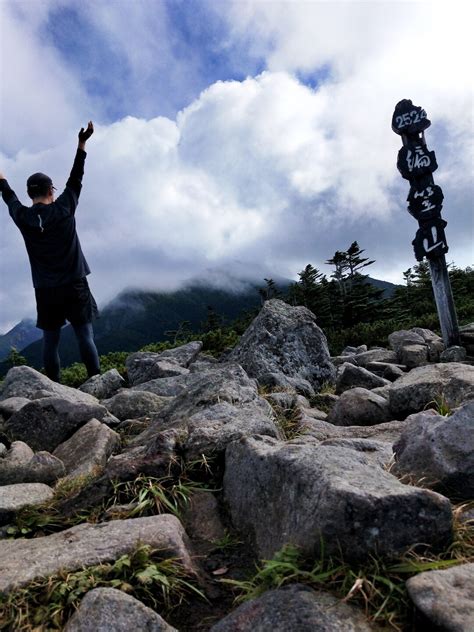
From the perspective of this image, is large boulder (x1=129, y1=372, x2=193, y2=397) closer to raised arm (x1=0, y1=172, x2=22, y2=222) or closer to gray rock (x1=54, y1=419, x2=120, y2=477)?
gray rock (x1=54, y1=419, x2=120, y2=477)

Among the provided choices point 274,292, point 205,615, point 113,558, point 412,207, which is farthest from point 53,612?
point 274,292

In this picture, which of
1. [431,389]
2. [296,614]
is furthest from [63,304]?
[296,614]

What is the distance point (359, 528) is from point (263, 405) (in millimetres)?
2998

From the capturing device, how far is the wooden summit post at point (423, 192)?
1571 cm

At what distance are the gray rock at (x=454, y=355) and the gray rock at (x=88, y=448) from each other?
1126 cm

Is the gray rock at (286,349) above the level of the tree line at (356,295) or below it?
below

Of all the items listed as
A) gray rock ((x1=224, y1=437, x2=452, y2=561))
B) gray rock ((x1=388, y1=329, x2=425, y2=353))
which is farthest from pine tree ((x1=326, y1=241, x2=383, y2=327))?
gray rock ((x1=224, y1=437, x2=452, y2=561))

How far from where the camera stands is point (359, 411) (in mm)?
6195

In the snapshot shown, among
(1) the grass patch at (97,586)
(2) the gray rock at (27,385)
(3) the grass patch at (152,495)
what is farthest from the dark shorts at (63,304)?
(1) the grass patch at (97,586)

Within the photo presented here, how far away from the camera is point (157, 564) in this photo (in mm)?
2633

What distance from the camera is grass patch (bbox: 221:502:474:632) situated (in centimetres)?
197

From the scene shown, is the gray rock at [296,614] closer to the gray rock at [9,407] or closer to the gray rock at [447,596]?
the gray rock at [447,596]

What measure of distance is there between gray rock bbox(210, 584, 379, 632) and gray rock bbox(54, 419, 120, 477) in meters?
2.51

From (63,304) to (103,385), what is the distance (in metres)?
2.61
